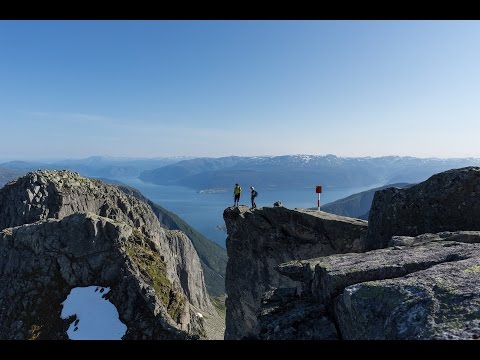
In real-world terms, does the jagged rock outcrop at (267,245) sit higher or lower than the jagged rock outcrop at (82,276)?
higher

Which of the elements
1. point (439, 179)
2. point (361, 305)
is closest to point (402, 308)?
point (361, 305)

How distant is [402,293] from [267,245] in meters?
30.6

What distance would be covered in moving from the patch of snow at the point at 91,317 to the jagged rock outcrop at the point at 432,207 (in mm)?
45874

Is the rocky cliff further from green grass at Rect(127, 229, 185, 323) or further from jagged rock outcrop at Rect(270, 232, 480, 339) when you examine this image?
green grass at Rect(127, 229, 185, 323)

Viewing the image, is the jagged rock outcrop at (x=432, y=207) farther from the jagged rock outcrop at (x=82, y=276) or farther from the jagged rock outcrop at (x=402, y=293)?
the jagged rock outcrop at (x=82, y=276)

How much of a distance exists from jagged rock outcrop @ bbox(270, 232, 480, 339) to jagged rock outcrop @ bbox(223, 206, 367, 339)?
18222 mm

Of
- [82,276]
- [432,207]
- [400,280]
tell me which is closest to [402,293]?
[400,280]

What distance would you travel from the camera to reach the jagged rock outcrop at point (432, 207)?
1752 centimetres

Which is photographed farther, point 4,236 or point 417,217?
point 4,236

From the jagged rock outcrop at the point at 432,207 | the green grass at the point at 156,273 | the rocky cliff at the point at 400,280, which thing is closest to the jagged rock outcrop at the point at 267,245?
the rocky cliff at the point at 400,280

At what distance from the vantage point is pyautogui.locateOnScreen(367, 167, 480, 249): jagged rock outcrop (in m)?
17.5

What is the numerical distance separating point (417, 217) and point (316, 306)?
429 inches
